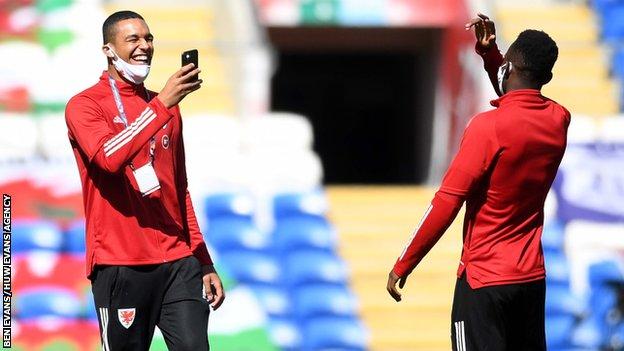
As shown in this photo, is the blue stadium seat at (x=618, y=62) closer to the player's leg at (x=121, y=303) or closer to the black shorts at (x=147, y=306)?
the black shorts at (x=147, y=306)

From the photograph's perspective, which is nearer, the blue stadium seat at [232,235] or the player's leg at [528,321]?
the player's leg at [528,321]

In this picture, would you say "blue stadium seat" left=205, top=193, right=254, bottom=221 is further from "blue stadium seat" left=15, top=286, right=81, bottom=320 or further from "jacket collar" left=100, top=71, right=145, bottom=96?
"jacket collar" left=100, top=71, right=145, bottom=96

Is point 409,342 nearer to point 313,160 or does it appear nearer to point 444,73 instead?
point 313,160

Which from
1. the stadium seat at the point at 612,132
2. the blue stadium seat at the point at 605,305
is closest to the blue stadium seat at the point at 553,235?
the blue stadium seat at the point at 605,305

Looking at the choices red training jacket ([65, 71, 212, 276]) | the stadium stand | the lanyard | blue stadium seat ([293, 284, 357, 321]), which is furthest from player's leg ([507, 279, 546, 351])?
blue stadium seat ([293, 284, 357, 321])

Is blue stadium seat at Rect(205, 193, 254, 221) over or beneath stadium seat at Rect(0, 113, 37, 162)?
beneath

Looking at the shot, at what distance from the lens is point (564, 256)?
405 inches

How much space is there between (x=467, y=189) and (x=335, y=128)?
12.3 m

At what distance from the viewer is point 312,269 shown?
32.7 feet

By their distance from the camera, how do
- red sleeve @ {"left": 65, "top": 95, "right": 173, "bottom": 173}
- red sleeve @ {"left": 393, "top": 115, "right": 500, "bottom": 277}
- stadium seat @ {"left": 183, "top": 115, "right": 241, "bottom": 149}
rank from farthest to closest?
stadium seat @ {"left": 183, "top": 115, "right": 241, "bottom": 149} → red sleeve @ {"left": 393, "top": 115, "right": 500, "bottom": 277} → red sleeve @ {"left": 65, "top": 95, "right": 173, "bottom": 173}

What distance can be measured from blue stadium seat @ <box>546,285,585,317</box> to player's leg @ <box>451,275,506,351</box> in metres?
4.99

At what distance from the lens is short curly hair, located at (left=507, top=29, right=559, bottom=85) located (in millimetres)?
5102

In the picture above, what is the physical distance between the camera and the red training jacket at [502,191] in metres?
5.01

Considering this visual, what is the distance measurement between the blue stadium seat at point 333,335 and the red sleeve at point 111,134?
4.87 m
